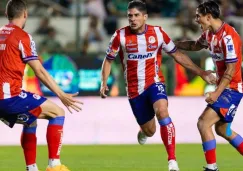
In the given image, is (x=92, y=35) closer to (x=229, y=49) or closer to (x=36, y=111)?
(x=229, y=49)

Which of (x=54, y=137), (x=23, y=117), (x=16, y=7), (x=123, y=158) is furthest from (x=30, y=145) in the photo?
Result: (x=123, y=158)

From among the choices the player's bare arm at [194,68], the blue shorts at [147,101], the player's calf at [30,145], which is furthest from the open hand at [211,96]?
the player's calf at [30,145]

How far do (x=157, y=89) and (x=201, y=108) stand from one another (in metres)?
5.01

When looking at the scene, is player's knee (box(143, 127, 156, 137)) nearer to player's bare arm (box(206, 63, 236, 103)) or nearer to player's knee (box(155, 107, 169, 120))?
player's knee (box(155, 107, 169, 120))

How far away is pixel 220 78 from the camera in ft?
33.9

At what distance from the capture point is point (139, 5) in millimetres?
11188

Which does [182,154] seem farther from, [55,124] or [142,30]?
[55,124]

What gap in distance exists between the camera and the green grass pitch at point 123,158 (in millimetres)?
11227

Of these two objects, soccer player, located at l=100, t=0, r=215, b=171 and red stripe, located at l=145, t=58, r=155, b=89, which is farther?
red stripe, located at l=145, t=58, r=155, b=89

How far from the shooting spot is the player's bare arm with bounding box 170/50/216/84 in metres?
10.7

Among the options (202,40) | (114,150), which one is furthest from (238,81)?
(114,150)

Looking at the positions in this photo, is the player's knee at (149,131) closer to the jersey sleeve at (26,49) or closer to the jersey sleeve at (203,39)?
the jersey sleeve at (203,39)

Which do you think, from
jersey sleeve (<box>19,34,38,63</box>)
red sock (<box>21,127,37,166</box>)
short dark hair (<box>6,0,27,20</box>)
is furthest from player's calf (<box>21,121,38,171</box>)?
short dark hair (<box>6,0,27,20</box>)

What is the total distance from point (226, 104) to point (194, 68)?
40.1 inches
